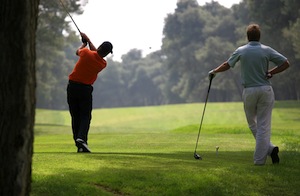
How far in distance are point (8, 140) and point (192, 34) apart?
102755 millimetres

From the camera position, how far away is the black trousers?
11.3 meters

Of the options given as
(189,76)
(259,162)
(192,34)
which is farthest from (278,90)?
(259,162)

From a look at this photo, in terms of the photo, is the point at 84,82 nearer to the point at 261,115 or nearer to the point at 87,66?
the point at 87,66

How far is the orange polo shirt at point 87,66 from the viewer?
444 inches

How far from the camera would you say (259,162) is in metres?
9.59

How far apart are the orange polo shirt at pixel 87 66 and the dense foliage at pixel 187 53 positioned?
38.2 m

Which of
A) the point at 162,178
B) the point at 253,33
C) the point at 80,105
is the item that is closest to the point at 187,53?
the point at 80,105

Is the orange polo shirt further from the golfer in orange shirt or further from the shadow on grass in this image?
the shadow on grass

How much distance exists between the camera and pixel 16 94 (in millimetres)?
5359

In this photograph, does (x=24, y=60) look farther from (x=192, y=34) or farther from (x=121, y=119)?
(x=192, y=34)

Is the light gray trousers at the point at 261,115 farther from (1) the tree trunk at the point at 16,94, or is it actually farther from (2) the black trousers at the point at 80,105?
(1) the tree trunk at the point at 16,94

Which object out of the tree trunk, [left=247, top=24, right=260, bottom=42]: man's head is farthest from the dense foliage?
the tree trunk

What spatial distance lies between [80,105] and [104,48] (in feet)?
4.27

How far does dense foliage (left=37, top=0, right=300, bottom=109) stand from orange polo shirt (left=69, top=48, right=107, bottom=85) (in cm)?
3822
